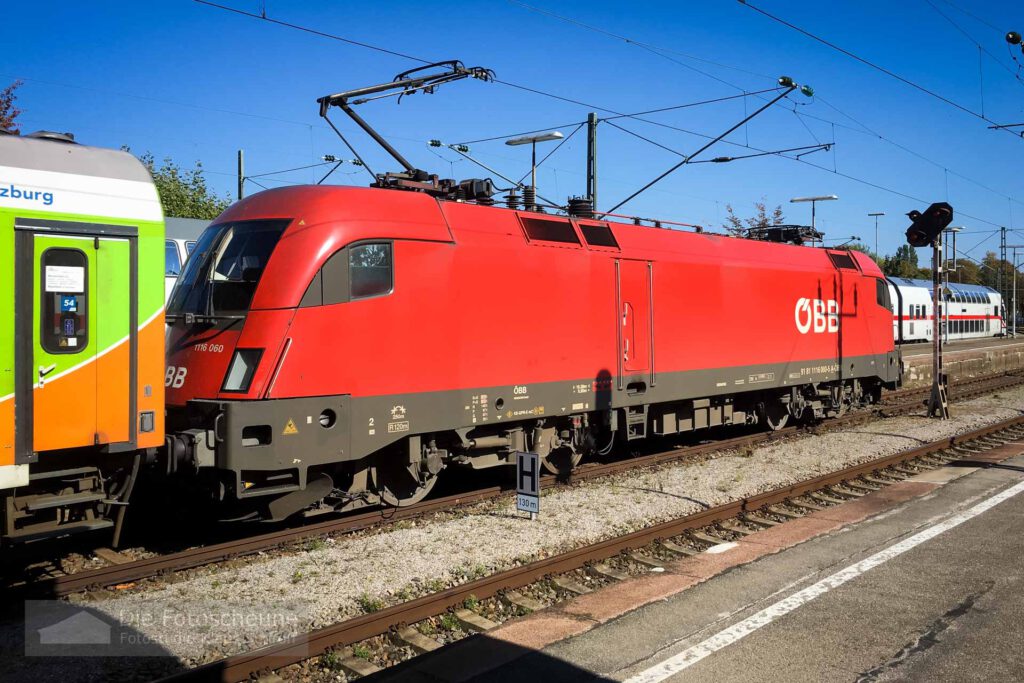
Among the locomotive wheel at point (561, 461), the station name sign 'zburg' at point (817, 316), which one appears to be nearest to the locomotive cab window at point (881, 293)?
the station name sign 'zburg' at point (817, 316)

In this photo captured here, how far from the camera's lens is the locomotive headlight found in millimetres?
7691

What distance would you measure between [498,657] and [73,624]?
3.30 m

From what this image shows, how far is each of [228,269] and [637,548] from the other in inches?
203

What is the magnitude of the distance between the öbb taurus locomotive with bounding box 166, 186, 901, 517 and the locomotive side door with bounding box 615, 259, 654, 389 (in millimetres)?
30

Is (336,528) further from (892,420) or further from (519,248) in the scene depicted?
(892,420)

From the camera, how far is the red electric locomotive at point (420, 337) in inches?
308

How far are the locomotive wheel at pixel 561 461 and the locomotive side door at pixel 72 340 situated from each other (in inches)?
246

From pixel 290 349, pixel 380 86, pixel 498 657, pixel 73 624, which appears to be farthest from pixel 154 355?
pixel 380 86

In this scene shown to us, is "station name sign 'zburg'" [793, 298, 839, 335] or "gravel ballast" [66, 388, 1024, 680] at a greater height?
"station name sign 'zburg'" [793, 298, 839, 335]

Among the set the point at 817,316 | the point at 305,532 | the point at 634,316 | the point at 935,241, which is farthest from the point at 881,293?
the point at 305,532

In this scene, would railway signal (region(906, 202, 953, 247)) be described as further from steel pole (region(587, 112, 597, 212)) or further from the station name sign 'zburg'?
steel pole (region(587, 112, 597, 212))

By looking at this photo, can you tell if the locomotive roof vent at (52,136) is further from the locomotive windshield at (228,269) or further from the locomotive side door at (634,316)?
the locomotive side door at (634,316)

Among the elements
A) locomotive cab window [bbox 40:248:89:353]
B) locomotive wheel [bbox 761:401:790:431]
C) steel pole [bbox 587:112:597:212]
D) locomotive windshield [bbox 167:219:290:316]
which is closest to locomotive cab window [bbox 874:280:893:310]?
locomotive wheel [bbox 761:401:790:431]

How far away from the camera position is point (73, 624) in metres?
6.07
